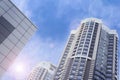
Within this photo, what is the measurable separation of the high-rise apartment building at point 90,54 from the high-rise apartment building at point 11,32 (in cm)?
8822

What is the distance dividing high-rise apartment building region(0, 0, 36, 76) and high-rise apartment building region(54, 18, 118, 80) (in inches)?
3473

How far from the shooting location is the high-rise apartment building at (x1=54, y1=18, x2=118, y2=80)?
111188mm

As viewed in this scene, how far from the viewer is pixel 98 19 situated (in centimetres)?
14575

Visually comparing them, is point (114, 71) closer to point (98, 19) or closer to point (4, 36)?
point (98, 19)

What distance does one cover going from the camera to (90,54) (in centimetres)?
12169

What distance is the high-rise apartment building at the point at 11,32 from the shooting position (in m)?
17.8

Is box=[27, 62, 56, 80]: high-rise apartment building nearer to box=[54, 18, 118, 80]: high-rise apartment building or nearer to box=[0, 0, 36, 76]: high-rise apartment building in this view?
box=[54, 18, 118, 80]: high-rise apartment building

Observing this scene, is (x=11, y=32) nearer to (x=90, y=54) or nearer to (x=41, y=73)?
(x=90, y=54)

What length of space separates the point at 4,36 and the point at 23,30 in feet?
→ 8.62

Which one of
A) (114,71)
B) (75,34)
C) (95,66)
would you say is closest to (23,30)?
(95,66)

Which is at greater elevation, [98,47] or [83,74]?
[98,47]

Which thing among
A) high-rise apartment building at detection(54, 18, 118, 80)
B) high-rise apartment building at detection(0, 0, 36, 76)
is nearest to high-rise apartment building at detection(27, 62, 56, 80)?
high-rise apartment building at detection(54, 18, 118, 80)

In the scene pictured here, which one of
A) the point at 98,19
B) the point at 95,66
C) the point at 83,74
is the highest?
the point at 98,19

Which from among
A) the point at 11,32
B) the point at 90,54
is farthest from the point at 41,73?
the point at 11,32
